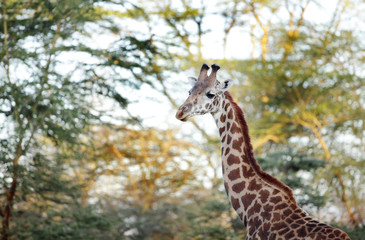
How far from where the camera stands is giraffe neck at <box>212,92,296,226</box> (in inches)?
182

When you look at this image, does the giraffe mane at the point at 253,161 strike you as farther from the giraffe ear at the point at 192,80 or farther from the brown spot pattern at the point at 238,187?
the giraffe ear at the point at 192,80

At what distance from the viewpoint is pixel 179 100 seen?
16469mm

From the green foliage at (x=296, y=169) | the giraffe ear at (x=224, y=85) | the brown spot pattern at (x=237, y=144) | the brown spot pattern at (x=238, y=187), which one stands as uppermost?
the green foliage at (x=296, y=169)

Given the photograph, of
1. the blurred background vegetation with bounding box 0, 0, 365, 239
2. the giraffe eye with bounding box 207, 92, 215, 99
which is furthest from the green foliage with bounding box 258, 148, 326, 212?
the giraffe eye with bounding box 207, 92, 215, 99

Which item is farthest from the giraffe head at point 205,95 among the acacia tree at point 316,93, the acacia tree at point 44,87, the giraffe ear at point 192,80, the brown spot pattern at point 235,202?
the acacia tree at point 316,93

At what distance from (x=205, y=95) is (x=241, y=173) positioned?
721 millimetres

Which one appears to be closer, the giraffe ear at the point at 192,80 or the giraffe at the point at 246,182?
the giraffe at the point at 246,182

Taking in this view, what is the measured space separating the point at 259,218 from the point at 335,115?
11856 mm

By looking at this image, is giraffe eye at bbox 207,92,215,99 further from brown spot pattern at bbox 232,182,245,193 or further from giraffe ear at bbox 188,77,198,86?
brown spot pattern at bbox 232,182,245,193

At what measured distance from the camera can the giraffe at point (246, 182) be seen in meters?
4.39

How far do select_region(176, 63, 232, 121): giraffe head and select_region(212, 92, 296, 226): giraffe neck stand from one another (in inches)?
4.3

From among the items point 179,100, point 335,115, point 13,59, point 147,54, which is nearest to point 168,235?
point 179,100

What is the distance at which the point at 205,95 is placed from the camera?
4.81 metres

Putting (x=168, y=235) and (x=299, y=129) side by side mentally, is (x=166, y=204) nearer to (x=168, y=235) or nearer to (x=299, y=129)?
(x=168, y=235)
